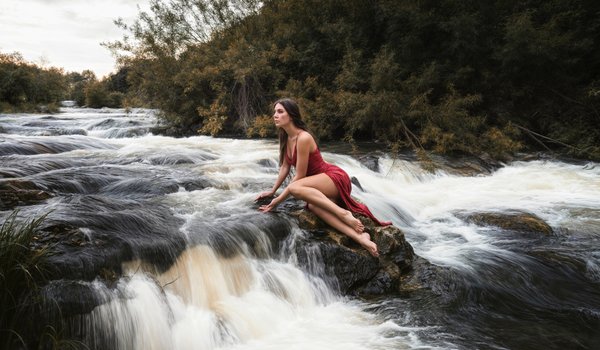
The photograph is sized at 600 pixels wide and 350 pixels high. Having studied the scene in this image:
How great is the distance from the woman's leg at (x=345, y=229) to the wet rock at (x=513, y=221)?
2.94 meters

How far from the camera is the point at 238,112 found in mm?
15469

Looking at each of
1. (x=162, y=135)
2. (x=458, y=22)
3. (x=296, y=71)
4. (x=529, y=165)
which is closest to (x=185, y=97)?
(x=162, y=135)

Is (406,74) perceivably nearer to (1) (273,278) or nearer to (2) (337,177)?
(2) (337,177)

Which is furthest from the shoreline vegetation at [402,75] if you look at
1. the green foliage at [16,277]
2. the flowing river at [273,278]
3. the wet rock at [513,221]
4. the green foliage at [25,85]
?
the green foliage at [25,85]

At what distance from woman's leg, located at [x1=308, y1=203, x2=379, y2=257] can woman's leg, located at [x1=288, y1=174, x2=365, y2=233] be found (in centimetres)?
4

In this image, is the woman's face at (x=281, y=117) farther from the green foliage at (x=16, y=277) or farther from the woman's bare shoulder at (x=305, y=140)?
the green foliage at (x=16, y=277)

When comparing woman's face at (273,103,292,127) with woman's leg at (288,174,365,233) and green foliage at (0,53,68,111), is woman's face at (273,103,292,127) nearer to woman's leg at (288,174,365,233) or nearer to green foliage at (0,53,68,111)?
woman's leg at (288,174,365,233)

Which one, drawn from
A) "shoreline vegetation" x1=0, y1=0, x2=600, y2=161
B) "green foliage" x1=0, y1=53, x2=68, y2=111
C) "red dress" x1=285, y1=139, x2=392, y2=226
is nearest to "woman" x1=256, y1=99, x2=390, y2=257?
"red dress" x1=285, y1=139, x2=392, y2=226

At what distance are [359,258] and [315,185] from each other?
943mm

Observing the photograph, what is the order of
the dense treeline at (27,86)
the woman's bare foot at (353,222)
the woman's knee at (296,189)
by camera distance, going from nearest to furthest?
the woman's bare foot at (353,222), the woman's knee at (296,189), the dense treeline at (27,86)

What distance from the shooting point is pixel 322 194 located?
4.57 meters

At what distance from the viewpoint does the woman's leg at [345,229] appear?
171 inches

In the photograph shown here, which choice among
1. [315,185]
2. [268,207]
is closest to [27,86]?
[268,207]

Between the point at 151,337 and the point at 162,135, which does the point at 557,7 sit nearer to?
the point at 162,135
